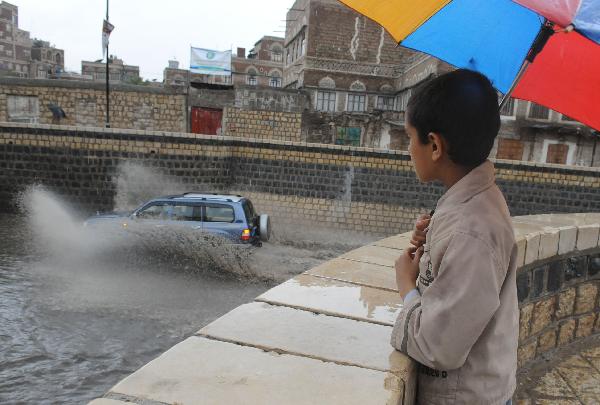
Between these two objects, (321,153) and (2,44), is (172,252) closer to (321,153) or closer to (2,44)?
(321,153)

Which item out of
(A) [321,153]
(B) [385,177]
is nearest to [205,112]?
(A) [321,153]

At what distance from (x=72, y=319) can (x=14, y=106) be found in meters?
18.0

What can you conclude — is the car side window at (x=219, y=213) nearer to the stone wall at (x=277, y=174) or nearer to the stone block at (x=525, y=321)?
the stone wall at (x=277, y=174)

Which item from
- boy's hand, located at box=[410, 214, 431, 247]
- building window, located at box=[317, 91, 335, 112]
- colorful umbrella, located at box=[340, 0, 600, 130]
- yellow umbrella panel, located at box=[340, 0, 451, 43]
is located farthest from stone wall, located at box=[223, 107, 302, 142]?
boy's hand, located at box=[410, 214, 431, 247]

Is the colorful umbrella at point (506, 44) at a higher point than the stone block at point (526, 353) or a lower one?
higher

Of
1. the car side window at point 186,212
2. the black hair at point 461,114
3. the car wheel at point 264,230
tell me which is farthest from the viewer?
the car wheel at point 264,230

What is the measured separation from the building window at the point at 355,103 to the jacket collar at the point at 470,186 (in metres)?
32.2

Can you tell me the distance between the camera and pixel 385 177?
17016 millimetres

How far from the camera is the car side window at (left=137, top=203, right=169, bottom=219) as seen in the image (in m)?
11.6

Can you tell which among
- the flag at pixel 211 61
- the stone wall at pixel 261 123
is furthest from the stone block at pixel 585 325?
the flag at pixel 211 61

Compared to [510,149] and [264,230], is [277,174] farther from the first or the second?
[510,149]

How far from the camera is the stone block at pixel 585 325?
3727 millimetres

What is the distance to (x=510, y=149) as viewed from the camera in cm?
2530

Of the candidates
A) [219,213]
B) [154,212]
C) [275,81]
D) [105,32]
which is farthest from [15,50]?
[219,213]
